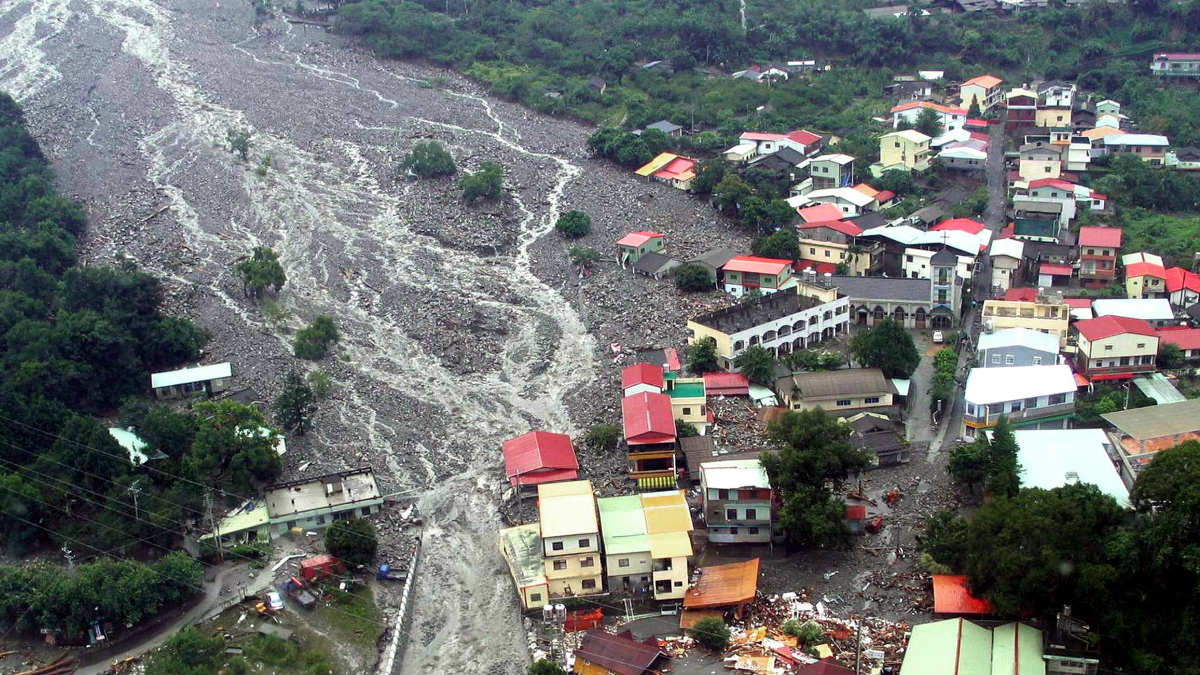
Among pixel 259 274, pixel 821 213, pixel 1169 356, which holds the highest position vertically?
pixel 259 274

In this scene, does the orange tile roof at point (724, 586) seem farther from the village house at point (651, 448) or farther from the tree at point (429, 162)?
the tree at point (429, 162)

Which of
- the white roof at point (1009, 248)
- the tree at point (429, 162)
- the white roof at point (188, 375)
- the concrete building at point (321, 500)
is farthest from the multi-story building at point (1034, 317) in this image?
the tree at point (429, 162)

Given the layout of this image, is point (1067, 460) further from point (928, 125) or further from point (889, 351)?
point (928, 125)

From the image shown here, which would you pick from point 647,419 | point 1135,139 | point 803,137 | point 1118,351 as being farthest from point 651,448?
point 1135,139

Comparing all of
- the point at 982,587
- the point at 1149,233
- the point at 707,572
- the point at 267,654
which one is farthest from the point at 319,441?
the point at 1149,233

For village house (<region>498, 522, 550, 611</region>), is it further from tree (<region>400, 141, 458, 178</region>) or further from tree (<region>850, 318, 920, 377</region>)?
tree (<region>400, 141, 458, 178</region>)

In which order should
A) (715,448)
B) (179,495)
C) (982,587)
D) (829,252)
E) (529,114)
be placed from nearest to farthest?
(982,587), (179,495), (715,448), (829,252), (529,114)

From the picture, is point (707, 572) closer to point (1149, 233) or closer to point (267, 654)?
point (267, 654)

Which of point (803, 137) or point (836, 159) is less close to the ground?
point (836, 159)
